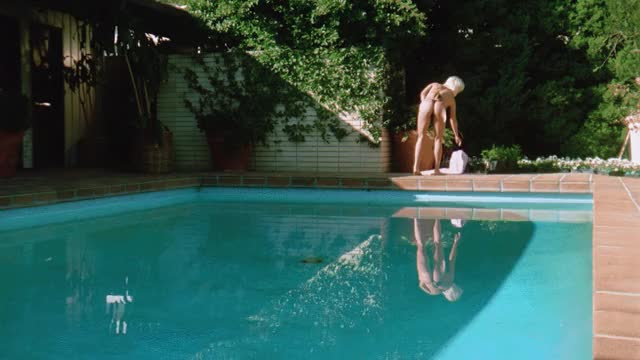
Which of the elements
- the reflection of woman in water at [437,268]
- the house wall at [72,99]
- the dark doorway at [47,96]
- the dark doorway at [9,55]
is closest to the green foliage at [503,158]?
the reflection of woman in water at [437,268]

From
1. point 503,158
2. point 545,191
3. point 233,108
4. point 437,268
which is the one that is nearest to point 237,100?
point 233,108

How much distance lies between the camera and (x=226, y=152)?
8.88 meters

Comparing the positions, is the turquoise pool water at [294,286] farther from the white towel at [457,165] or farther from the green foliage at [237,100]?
the green foliage at [237,100]

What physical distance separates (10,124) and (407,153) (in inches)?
194

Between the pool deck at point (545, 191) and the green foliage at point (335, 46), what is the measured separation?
1.52m

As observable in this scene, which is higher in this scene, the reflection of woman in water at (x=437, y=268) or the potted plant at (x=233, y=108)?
the potted plant at (x=233, y=108)

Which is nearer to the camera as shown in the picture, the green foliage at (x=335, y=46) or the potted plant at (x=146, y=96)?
the potted plant at (x=146, y=96)

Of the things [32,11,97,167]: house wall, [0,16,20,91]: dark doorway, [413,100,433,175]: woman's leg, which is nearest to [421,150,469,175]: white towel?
[413,100,433,175]: woman's leg

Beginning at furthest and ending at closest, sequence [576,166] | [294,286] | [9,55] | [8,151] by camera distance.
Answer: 1. [576,166]
2. [9,55]
3. [8,151]
4. [294,286]

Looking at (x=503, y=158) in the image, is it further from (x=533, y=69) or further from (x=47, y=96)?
(x=47, y=96)

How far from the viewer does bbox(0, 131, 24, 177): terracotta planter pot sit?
6.71 metres

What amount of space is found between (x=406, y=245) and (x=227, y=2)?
6.02 meters

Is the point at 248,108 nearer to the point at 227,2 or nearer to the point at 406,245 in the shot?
the point at 227,2

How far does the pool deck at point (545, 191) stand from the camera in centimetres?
162
